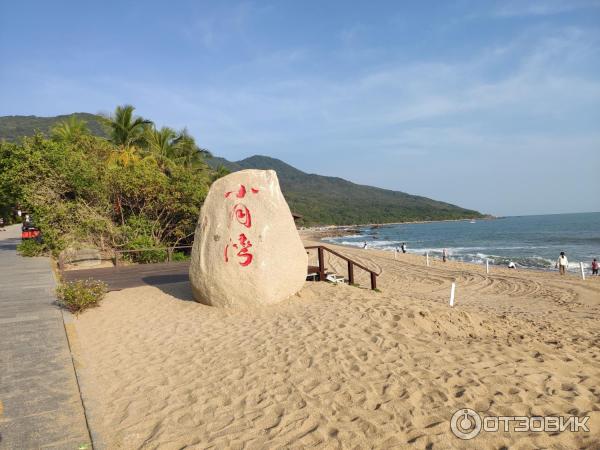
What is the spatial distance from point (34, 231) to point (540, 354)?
24611 millimetres

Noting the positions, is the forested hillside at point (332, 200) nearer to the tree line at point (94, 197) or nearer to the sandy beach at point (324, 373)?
the tree line at point (94, 197)

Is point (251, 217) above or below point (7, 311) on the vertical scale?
above

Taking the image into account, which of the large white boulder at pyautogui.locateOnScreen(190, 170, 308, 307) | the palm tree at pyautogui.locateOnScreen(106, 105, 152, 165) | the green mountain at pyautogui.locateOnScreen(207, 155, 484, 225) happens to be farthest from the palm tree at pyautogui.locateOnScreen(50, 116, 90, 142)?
the green mountain at pyautogui.locateOnScreen(207, 155, 484, 225)

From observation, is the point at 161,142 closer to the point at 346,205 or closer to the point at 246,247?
the point at 246,247

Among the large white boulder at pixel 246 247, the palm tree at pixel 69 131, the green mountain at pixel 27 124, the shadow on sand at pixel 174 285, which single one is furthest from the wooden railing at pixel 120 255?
the green mountain at pixel 27 124

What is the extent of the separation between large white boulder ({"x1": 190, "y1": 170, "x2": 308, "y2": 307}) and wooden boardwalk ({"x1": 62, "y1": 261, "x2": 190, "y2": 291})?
3.59 meters

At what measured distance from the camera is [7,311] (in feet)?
26.5

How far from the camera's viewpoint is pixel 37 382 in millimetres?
4828

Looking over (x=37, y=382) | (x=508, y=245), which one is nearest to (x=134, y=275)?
(x=37, y=382)

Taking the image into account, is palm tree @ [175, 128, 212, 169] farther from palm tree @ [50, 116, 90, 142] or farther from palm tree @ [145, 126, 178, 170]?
palm tree @ [50, 116, 90, 142]

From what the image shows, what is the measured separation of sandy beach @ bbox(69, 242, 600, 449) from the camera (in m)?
3.64

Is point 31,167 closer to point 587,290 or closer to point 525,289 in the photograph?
point 525,289

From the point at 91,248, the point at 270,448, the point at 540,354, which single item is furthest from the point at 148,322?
the point at 91,248

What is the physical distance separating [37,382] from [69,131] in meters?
23.3
